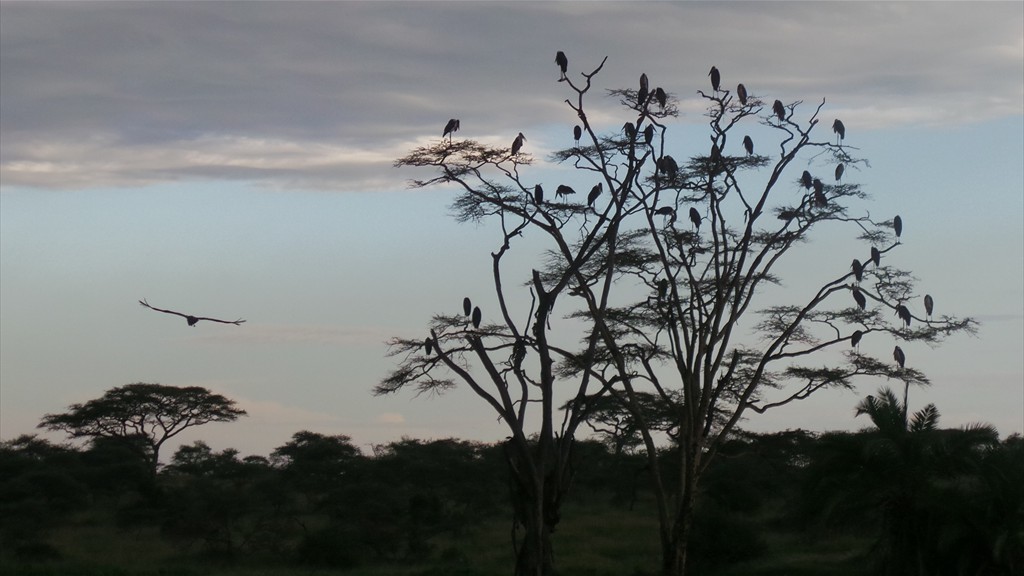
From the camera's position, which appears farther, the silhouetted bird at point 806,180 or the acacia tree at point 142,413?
the acacia tree at point 142,413

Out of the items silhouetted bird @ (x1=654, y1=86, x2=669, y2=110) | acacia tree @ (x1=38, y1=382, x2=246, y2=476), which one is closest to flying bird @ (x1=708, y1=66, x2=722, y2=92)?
silhouetted bird @ (x1=654, y1=86, x2=669, y2=110)

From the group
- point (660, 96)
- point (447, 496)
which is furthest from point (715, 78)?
point (447, 496)

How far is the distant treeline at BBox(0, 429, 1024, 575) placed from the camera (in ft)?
62.2

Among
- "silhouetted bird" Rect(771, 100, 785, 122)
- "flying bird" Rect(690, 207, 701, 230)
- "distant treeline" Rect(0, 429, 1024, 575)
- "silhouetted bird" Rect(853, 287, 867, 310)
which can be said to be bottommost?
"distant treeline" Rect(0, 429, 1024, 575)

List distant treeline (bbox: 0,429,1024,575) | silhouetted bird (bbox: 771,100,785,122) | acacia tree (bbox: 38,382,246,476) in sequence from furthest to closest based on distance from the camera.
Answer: acacia tree (bbox: 38,382,246,476) < silhouetted bird (bbox: 771,100,785,122) < distant treeline (bbox: 0,429,1024,575)

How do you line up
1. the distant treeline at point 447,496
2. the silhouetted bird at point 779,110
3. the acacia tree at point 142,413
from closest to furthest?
the distant treeline at point 447,496 → the silhouetted bird at point 779,110 → the acacia tree at point 142,413

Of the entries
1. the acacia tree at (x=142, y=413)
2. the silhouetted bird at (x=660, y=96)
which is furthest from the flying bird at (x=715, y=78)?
the acacia tree at (x=142, y=413)

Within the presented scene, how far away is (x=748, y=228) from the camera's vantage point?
24469 mm

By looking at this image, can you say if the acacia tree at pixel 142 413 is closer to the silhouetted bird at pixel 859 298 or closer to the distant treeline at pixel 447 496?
the distant treeline at pixel 447 496

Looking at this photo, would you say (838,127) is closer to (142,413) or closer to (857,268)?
(857,268)

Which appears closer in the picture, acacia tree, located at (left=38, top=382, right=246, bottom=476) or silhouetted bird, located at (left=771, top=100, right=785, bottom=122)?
silhouetted bird, located at (left=771, top=100, right=785, bottom=122)

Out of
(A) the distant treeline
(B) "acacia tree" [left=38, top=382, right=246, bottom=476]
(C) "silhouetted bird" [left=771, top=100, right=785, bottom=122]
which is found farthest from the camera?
(B) "acacia tree" [left=38, top=382, right=246, bottom=476]

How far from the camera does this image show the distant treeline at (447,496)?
746 inches

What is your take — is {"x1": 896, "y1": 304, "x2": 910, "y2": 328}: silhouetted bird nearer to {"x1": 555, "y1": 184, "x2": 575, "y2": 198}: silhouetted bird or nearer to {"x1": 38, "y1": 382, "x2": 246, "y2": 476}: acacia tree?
{"x1": 555, "y1": 184, "x2": 575, "y2": 198}: silhouetted bird
